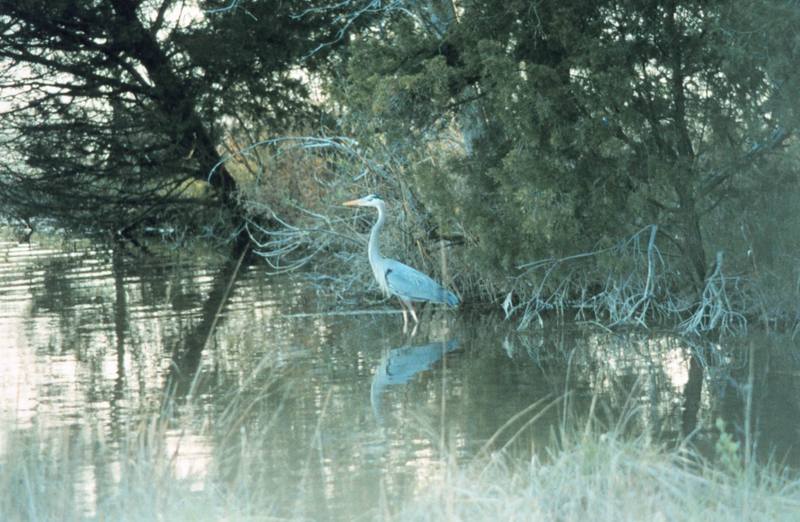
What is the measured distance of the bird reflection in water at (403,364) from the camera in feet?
32.4

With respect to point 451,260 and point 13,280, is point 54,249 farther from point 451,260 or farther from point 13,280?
point 451,260

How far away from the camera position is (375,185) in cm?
1560

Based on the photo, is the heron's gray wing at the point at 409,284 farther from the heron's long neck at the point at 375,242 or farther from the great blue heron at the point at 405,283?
the heron's long neck at the point at 375,242

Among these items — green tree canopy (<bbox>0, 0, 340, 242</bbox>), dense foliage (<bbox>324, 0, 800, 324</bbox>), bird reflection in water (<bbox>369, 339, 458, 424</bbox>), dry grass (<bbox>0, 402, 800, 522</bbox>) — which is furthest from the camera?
green tree canopy (<bbox>0, 0, 340, 242</bbox>)

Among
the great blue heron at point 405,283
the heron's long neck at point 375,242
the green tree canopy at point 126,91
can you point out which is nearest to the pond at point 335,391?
the great blue heron at point 405,283

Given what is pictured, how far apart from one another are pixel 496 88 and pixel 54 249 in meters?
18.0

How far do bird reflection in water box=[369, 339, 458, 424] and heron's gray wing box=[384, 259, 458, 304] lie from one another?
3.28 ft

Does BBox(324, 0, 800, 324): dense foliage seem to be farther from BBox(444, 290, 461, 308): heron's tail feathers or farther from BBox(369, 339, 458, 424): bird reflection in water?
BBox(369, 339, 458, 424): bird reflection in water

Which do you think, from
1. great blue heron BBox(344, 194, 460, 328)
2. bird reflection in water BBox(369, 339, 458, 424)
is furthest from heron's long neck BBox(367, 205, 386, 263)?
bird reflection in water BBox(369, 339, 458, 424)

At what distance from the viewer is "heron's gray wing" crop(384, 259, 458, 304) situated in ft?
44.0

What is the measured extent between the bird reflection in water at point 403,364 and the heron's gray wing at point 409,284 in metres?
1.00

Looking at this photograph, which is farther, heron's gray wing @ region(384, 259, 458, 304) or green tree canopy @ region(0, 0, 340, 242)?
green tree canopy @ region(0, 0, 340, 242)

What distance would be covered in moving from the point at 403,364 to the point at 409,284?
2.39 metres

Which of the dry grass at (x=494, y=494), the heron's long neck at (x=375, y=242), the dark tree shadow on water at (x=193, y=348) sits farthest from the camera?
the heron's long neck at (x=375, y=242)
